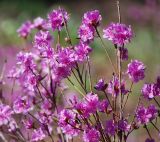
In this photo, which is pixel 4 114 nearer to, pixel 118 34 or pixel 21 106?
pixel 21 106

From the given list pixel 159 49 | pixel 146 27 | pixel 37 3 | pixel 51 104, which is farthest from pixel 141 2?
pixel 51 104

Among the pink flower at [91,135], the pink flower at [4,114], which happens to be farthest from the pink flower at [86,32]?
the pink flower at [4,114]

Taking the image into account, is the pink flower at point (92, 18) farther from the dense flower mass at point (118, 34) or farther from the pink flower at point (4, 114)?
the pink flower at point (4, 114)

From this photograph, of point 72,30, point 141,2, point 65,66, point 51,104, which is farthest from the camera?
point 141,2

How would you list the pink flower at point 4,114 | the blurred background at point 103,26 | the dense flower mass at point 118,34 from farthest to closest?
the blurred background at point 103,26
the pink flower at point 4,114
the dense flower mass at point 118,34

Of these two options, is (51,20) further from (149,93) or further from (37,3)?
(37,3)

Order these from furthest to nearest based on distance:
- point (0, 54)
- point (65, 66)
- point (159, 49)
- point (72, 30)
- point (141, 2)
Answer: point (141, 2), point (72, 30), point (159, 49), point (0, 54), point (65, 66)

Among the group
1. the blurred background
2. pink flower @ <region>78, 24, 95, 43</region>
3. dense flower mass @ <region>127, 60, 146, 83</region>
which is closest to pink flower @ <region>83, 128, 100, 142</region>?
dense flower mass @ <region>127, 60, 146, 83</region>
